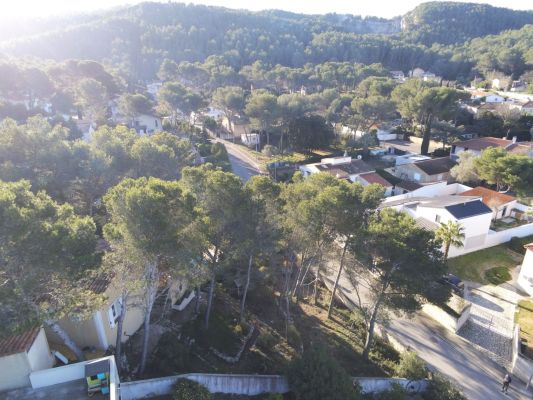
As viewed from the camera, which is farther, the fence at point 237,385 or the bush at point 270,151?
the bush at point 270,151

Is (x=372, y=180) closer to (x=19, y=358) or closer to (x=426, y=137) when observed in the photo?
(x=426, y=137)

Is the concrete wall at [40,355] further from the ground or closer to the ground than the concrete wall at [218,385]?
further from the ground

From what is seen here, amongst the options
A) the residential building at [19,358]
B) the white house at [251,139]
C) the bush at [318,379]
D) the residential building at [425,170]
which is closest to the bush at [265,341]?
the bush at [318,379]

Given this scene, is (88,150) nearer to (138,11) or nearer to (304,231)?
(304,231)

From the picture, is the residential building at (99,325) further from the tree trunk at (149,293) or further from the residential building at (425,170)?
the residential building at (425,170)

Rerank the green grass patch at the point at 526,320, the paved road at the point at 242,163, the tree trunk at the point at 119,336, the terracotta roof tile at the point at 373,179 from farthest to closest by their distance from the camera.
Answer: the paved road at the point at 242,163 → the terracotta roof tile at the point at 373,179 → the green grass patch at the point at 526,320 → the tree trunk at the point at 119,336

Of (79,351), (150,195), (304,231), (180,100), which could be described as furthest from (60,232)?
(180,100)

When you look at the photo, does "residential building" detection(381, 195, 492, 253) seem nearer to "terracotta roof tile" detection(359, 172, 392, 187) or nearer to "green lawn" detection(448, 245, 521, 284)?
"green lawn" detection(448, 245, 521, 284)
